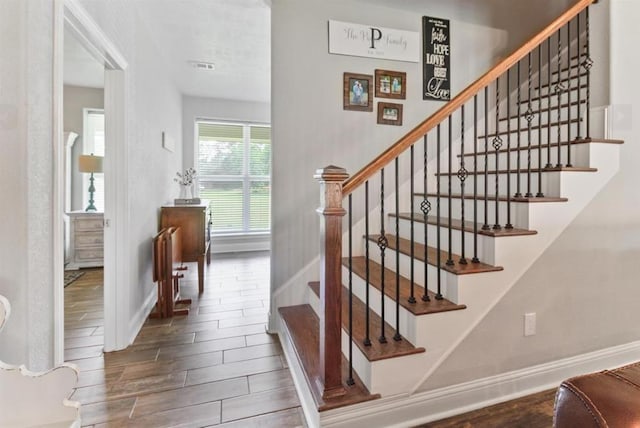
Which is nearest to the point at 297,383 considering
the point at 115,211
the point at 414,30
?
the point at 115,211

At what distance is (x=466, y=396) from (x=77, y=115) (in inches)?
226

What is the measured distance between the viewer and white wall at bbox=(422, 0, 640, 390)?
5.71ft

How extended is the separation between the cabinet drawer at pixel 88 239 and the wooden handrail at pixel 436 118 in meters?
4.26

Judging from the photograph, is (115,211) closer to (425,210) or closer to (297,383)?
(297,383)

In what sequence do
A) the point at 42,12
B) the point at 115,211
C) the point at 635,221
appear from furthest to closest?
the point at 115,211
the point at 635,221
the point at 42,12

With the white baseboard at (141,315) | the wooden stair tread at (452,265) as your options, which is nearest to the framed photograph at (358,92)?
the wooden stair tread at (452,265)

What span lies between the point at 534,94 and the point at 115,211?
3.85 meters

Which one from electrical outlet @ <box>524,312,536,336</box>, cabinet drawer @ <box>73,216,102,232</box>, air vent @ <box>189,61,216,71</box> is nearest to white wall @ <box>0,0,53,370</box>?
electrical outlet @ <box>524,312,536,336</box>

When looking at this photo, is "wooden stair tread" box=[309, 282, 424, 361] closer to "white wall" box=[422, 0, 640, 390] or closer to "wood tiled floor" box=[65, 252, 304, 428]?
"white wall" box=[422, 0, 640, 390]

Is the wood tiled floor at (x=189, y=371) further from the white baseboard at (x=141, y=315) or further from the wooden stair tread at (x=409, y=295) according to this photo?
the wooden stair tread at (x=409, y=295)

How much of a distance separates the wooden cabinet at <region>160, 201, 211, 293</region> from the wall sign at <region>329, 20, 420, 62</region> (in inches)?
85.6

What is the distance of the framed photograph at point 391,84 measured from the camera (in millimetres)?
2703

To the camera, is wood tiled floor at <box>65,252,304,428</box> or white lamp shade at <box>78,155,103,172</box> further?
white lamp shade at <box>78,155,103,172</box>

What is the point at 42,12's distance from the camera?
1318 mm
